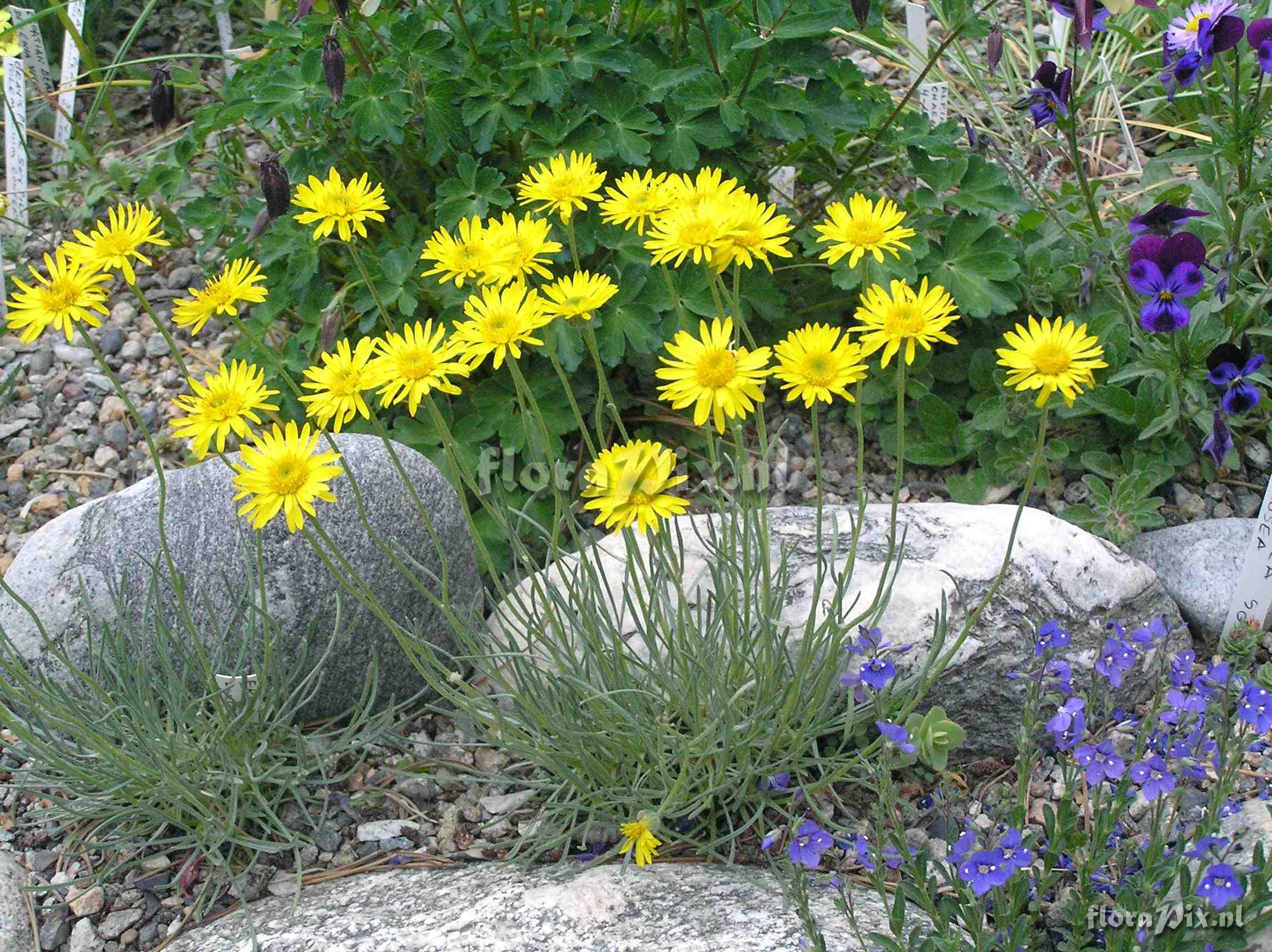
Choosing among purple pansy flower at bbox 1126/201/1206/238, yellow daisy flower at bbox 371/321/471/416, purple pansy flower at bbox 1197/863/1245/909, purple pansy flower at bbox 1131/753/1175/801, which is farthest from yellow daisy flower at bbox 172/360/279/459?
purple pansy flower at bbox 1126/201/1206/238

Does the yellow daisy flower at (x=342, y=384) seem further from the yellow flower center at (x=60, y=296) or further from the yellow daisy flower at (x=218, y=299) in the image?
the yellow flower center at (x=60, y=296)

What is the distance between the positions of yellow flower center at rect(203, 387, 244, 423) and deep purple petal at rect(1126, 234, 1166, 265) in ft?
5.54

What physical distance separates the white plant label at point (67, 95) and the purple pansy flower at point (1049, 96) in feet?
8.23

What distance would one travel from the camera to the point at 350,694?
220cm

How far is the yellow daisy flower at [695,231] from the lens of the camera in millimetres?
1464

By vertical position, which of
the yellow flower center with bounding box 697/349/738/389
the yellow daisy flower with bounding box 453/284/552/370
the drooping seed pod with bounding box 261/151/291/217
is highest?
the drooping seed pod with bounding box 261/151/291/217

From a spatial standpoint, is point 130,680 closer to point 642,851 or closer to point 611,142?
point 642,851

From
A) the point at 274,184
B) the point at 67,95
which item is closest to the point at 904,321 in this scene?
the point at 274,184

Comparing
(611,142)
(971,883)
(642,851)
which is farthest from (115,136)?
(971,883)

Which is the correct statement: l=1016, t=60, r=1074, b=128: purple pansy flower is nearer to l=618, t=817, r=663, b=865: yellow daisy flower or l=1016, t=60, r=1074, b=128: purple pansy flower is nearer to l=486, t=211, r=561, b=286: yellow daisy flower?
l=486, t=211, r=561, b=286: yellow daisy flower

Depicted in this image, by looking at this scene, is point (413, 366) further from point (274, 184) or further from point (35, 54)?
point (35, 54)

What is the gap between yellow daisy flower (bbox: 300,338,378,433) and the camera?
57.5 inches

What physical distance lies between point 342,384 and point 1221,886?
3.92 feet

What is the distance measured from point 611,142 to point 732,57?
13.1 inches
